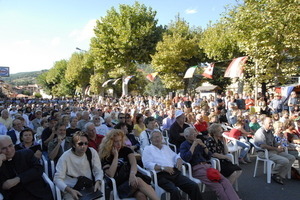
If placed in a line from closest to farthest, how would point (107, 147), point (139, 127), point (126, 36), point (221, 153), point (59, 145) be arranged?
point (107, 147) < point (59, 145) < point (221, 153) < point (139, 127) < point (126, 36)

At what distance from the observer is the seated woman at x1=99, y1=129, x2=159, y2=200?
3.59m

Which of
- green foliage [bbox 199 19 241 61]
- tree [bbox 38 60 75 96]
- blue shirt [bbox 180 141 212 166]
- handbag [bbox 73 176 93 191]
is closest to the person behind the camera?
handbag [bbox 73 176 93 191]

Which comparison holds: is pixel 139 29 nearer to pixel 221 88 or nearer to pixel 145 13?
pixel 145 13

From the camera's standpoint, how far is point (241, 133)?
721cm

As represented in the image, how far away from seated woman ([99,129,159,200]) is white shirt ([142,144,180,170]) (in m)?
0.38

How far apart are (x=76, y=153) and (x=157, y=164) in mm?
1309

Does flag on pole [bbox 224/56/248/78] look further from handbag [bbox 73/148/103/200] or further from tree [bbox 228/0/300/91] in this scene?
handbag [bbox 73/148/103/200]

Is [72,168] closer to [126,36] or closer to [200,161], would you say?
[200,161]

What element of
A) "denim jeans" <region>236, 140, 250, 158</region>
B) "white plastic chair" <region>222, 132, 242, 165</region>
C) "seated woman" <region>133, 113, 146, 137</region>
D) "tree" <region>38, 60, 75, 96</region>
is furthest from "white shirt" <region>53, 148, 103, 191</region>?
"tree" <region>38, 60, 75, 96</region>

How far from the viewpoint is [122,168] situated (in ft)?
12.4

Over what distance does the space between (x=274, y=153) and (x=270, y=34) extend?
8727mm

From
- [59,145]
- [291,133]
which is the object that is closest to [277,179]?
[291,133]

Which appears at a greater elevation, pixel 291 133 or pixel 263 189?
pixel 291 133

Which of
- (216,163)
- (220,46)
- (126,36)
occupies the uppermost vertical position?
(126,36)
